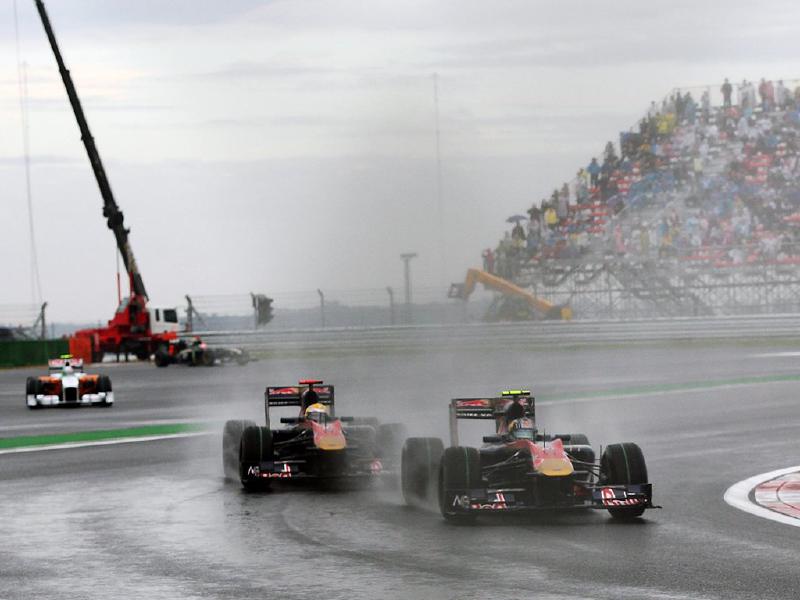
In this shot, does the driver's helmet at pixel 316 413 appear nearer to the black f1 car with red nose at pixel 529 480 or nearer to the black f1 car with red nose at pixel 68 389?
the black f1 car with red nose at pixel 529 480

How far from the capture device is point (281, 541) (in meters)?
9.13

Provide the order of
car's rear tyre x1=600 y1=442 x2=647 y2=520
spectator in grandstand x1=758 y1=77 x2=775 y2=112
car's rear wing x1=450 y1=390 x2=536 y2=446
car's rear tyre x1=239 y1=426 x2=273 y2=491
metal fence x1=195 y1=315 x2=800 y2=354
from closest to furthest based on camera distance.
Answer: car's rear tyre x1=600 y1=442 x2=647 y2=520 → car's rear wing x1=450 y1=390 x2=536 y2=446 → car's rear tyre x1=239 y1=426 x2=273 y2=491 → metal fence x1=195 y1=315 x2=800 y2=354 → spectator in grandstand x1=758 y1=77 x2=775 y2=112

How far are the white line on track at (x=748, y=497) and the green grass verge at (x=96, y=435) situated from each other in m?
8.45

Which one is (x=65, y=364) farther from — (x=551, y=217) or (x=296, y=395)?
(x=551, y=217)

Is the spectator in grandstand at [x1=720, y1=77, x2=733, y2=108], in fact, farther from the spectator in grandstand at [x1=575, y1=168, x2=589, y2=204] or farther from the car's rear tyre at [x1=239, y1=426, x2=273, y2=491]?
the car's rear tyre at [x1=239, y1=426, x2=273, y2=491]

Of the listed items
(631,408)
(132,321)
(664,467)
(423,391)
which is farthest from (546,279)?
(664,467)

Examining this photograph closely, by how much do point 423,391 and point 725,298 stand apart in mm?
20919

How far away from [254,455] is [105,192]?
4042 centimetres

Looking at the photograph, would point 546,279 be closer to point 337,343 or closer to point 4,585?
point 337,343

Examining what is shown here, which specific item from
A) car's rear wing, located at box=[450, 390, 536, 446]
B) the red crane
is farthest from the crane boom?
car's rear wing, located at box=[450, 390, 536, 446]

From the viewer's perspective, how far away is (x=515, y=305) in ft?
152

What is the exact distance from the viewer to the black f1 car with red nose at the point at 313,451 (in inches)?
476

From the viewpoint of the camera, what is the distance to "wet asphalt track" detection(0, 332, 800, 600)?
7523 millimetres

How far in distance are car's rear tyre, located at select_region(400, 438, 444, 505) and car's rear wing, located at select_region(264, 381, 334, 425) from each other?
282 cm
